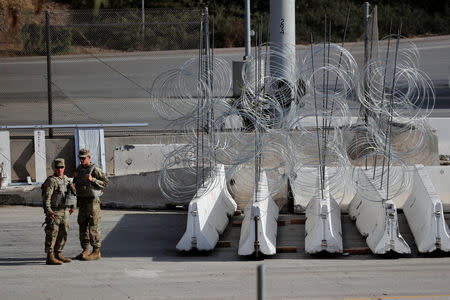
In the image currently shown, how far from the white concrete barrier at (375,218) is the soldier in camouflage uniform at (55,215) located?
4219mm

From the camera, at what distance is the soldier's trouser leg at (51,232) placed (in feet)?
34.6

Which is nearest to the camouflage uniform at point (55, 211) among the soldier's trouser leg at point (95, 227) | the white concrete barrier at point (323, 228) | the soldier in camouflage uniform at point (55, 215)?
the soldier in camouflage uniform at point (55, 215)

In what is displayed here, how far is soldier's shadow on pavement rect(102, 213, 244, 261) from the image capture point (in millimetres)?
11070

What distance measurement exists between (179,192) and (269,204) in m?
1.93

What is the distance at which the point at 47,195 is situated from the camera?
34.8 ft

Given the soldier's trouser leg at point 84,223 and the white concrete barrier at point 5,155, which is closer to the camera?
the soldier's trouser leg at point 84,223

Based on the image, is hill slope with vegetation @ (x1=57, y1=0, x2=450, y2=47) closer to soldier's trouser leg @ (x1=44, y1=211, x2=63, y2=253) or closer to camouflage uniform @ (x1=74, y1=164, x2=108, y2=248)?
camouflage uniform @ (x1=74, y1=164, x2=108, y2=248)

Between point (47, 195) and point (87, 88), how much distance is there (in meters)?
11.1

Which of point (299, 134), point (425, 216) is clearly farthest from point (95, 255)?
point (299, 134)

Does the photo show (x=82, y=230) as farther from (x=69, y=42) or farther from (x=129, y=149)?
(x=69, y=42)

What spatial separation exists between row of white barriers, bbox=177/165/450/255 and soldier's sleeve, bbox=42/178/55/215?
1862mm

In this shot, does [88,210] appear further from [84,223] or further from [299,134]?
[299,134]

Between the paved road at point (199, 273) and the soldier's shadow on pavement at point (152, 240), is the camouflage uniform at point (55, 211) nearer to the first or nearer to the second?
the paved road at point (199, 273)

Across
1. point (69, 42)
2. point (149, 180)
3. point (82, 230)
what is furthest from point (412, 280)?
point (69, 42)
